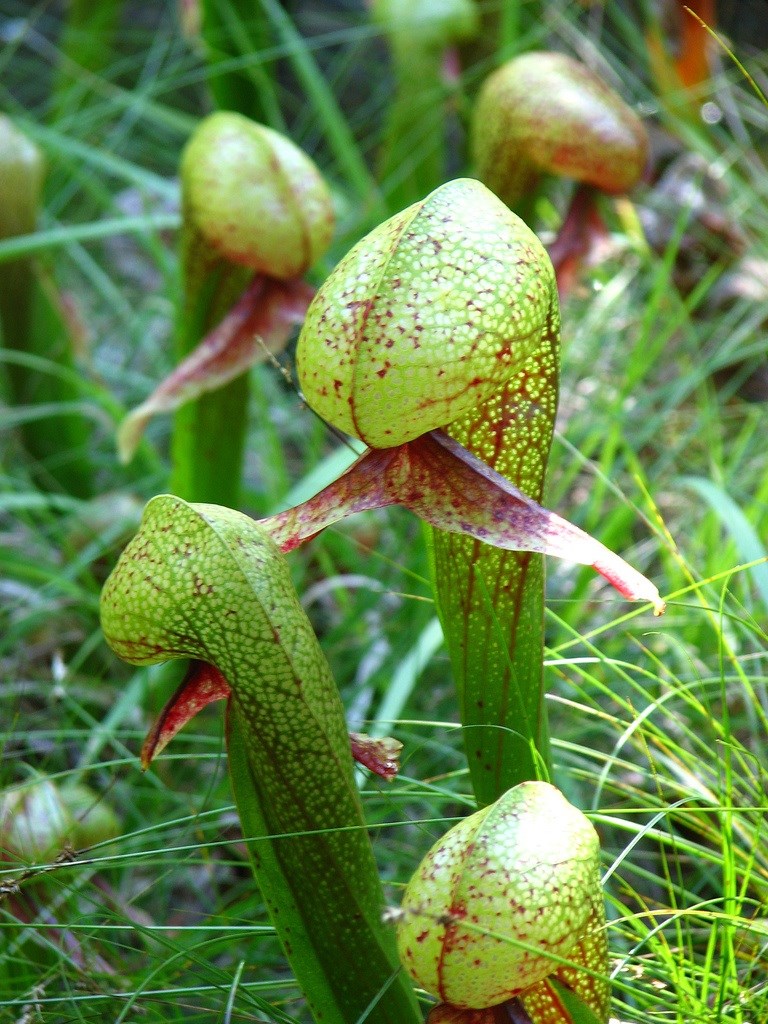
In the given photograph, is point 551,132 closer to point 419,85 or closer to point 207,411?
point 207,411

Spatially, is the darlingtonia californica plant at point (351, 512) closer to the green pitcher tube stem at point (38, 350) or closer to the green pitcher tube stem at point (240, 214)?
the green pitcher tube stem at point (240, 214)

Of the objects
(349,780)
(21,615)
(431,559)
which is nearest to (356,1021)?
(349,780)

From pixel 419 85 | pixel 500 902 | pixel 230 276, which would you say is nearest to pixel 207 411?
pixel 230 276

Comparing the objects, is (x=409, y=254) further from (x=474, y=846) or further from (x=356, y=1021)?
(x=356, y=1021)

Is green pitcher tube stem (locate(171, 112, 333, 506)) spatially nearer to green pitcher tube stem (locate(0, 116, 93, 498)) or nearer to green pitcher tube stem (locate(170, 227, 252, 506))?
green pitcher tube stem (locate(170, 227, 252, 506))

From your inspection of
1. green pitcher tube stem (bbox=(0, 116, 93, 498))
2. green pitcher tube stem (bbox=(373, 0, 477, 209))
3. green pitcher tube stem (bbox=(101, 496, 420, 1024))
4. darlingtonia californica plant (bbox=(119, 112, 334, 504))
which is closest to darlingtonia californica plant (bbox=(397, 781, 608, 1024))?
green pitcher tube stem (bbox=(101, 496, 420, 1024))
